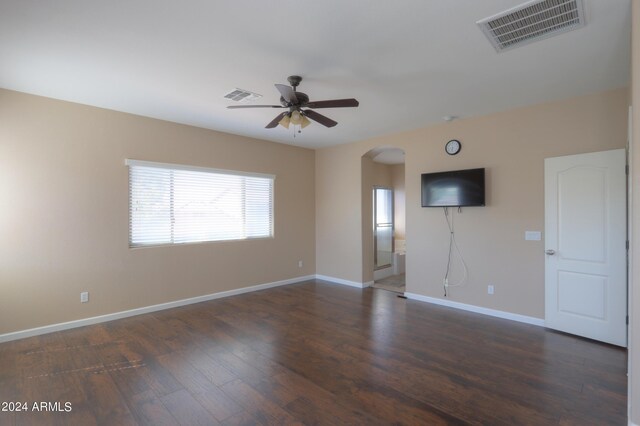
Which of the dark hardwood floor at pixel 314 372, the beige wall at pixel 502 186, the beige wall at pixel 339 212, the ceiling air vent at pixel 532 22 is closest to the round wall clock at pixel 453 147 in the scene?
the beige wall at pixel 502 186

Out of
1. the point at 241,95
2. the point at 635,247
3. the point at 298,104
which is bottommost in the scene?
the point at 635,247

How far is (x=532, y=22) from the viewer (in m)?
2.32

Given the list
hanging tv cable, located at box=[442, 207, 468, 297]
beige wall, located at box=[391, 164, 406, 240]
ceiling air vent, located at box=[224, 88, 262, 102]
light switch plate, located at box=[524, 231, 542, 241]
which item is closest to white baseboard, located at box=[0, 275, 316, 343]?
hanging tv cable, located at box=[442, 207, 468, 297]

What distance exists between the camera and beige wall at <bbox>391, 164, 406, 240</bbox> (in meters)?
8.02

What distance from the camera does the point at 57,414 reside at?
2271 millimetres

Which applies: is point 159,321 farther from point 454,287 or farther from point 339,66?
point 454,287

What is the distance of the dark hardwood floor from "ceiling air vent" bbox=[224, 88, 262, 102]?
112 inches

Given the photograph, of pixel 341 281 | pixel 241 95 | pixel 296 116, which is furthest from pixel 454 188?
pixel 241 95

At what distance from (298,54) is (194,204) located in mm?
3209

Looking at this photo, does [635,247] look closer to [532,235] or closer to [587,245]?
[587,245]

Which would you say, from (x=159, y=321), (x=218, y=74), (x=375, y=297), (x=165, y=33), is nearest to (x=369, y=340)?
(x=375, y=297)

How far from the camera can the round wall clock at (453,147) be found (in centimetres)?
469

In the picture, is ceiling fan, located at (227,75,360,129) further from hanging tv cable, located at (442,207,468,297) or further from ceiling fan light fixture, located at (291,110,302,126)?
hanging tv cable, located at (442,207,468,297)

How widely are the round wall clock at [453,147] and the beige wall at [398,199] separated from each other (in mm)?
3106
